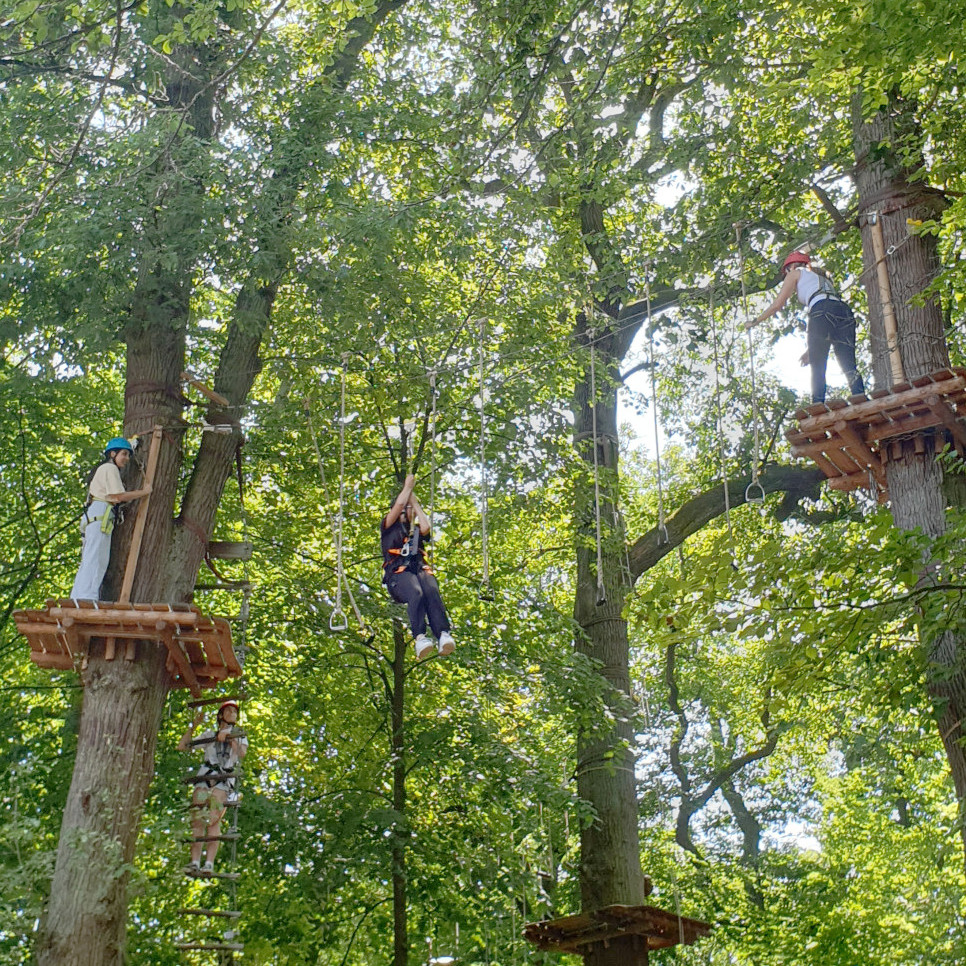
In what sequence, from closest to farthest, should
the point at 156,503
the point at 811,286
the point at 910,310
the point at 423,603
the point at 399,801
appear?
the point at 423,603, the point at 910,310, the point at 811,286, the point at 156,503, the point at 399,801

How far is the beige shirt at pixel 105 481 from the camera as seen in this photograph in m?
7.91

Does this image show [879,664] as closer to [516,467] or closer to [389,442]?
[516,467]

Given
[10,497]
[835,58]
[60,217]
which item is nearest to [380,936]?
[10,497]

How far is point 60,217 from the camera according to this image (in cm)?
789

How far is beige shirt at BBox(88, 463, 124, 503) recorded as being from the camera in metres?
7.91

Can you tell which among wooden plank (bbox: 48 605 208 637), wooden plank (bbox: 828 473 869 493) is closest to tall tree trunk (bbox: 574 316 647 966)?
wooden plank (bbox: 828 473 869 493)

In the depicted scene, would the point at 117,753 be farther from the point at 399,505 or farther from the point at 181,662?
the point at 399,505

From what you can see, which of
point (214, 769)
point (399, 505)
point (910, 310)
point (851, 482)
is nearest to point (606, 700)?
point (851, 482)

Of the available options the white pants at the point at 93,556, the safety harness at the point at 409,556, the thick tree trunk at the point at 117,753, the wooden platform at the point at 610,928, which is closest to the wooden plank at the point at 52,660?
the thick tree trunk at the point at 117,753

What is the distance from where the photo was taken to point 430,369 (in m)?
8.39

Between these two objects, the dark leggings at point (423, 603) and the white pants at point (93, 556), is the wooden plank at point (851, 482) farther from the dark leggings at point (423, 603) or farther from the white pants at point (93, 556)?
the white pants at point (93, 556)

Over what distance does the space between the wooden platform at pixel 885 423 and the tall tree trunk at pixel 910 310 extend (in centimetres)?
9

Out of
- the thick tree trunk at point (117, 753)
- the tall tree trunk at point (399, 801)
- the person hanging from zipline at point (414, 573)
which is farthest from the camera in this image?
the tall tree trunk at point (399, 801)

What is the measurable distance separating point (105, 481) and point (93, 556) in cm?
51
